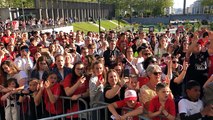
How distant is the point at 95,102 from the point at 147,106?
3.51 ft

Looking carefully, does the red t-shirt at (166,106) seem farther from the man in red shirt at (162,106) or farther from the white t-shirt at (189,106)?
the white t-shirt at (189,106)

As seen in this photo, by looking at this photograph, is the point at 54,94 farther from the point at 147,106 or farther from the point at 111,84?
the point at 147,106

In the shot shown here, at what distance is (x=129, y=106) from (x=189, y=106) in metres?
0.93

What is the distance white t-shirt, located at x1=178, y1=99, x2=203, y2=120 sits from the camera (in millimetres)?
3957

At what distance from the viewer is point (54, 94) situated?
5375 millimetres

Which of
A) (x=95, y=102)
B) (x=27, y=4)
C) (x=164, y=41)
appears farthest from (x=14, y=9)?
(x=95, y=102)

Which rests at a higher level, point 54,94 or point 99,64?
point 99,64

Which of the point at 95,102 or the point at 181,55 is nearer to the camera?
the point at 95,102

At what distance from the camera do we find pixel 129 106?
174 inches

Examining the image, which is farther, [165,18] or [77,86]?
[165,18]

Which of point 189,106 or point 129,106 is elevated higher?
point 189,106

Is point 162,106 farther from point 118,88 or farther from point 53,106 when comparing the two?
point 53,106

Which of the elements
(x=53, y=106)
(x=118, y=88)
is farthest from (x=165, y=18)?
(x=118, y=88)

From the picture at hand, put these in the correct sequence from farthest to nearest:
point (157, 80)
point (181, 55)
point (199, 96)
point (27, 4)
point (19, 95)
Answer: point (27, 4) < point (181, 55) < point (19, 95) < point (157, 80) < point (199, 96)
